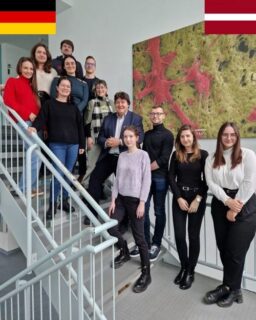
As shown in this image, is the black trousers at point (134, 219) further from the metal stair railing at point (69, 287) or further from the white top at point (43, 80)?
the white top at point (43, 80)

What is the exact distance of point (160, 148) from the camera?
99.3 inches

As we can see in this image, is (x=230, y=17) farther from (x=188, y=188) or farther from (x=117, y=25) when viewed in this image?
(x=188, y=188)

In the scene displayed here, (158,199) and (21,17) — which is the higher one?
(21,17)

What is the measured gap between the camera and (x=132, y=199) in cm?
229

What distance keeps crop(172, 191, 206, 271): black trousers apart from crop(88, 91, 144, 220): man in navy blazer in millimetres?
672

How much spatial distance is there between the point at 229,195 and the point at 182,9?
2.96m

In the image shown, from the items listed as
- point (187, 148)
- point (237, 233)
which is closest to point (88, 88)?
point (187, 148)

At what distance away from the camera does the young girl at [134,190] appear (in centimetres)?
227

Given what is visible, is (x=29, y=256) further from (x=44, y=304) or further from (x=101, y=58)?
(x=101, y=58)

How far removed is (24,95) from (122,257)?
1.73m

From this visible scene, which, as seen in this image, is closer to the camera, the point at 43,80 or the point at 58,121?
the point at 58,121

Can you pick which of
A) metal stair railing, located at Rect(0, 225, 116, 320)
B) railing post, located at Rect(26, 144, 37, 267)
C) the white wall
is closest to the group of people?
railing post, located at Rect(26, 144, 37, 267)

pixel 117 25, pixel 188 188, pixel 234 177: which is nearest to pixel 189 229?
pixel 188 188

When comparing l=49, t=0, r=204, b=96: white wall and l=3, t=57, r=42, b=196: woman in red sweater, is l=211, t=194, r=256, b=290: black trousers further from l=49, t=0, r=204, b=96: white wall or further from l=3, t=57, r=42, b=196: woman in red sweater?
l=49, t=0, r=204, b=96: white wall
